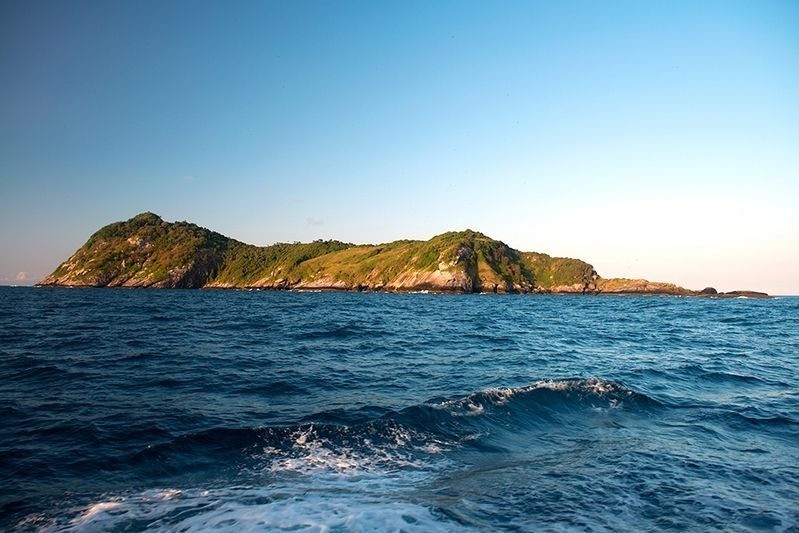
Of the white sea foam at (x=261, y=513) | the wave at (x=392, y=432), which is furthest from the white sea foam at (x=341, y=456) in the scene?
the white sea foam at (x=261, y=513)

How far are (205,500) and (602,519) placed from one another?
25.4 feet

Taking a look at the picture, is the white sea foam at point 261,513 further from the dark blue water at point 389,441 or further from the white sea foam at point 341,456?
the white sea foam at point 341,456

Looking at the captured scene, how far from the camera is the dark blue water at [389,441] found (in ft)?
27.6

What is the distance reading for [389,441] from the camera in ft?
41.5

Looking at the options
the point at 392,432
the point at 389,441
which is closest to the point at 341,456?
the point at 389,441

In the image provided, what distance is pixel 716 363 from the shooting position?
2570cm

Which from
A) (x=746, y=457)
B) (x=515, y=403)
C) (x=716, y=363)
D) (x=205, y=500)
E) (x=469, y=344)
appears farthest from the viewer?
(x=469, y=344)

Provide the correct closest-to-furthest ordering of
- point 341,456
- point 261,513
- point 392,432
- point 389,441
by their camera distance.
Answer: point 261,513 < point 341,456 < point 389,441 < point 392,432

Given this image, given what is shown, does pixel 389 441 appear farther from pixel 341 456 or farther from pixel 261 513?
pixel 261 513

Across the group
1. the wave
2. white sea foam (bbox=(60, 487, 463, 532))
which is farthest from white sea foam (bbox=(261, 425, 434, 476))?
white sea foam (bbox=(60, 487, 463, 532))

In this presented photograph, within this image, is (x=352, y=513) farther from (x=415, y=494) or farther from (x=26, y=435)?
(x=26, y=435)

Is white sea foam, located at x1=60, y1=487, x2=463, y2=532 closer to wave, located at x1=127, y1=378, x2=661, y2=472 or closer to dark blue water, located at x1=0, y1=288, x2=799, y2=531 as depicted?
dark blue water, located at x1=0, y1=288, x2=799, y2=531

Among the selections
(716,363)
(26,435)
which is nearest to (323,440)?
(26,435)

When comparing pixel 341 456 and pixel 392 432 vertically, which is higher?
pixel 392 432
